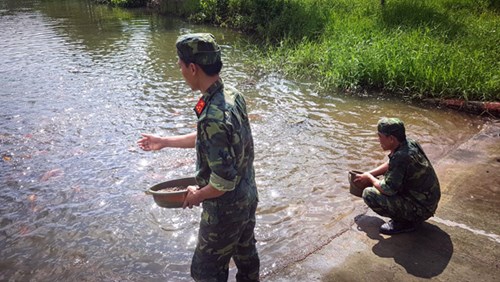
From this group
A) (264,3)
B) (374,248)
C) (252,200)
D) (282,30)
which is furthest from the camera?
(264,3)

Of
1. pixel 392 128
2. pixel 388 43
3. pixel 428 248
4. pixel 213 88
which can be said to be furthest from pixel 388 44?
pixel 213 88

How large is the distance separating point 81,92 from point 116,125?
7.66 ft

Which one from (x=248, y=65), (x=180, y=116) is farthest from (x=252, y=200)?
(x=248, y=65)

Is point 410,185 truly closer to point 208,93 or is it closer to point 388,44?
point 208,93

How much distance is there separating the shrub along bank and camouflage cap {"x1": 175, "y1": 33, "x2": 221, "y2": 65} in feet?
21.4

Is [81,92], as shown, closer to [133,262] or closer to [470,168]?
[133,262]

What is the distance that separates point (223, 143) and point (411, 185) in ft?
7.42

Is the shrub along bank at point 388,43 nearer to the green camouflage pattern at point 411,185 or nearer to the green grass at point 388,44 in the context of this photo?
the green grass at point 388,44

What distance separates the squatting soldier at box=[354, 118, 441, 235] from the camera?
371cm

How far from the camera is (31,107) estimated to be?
827 centimetres

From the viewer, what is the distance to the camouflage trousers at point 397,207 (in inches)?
148

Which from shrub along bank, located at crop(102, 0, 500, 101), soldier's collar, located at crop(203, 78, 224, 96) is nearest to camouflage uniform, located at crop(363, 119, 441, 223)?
soldier's collar, located at crop(203, 78, 224, 96)

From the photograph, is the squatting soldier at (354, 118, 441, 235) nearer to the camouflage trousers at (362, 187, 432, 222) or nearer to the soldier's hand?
the camouflage trousers at (362, 187, 432, 222)

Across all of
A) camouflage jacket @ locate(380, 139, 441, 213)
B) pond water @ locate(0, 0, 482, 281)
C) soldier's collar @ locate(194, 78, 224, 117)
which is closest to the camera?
soldier's collar @ locate(194, 78, 224, 117)
